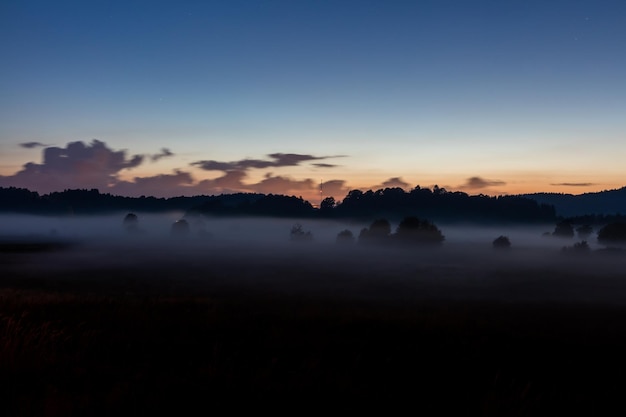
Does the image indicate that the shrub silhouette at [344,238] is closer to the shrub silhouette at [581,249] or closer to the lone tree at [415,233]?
the lone tree at [415,233]

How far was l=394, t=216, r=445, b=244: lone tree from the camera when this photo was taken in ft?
523

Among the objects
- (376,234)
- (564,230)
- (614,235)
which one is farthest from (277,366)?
(564,230)

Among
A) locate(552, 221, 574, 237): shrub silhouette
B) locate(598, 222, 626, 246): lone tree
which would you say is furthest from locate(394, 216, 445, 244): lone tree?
locate(598, 222, 626, 246): lone tree

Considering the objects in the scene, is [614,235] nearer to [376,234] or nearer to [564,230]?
[564,230]

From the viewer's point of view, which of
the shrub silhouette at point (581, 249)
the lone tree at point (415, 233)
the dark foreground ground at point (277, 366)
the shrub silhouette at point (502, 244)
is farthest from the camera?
the shrub silhouette at point (502, 244)

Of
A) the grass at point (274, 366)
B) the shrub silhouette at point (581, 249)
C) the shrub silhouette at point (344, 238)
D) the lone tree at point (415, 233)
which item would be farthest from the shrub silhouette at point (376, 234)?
the grass at point (274, 366)

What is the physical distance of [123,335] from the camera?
10438 mm

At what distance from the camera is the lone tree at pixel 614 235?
143 metres

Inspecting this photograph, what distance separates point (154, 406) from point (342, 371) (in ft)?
12.1

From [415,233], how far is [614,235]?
59172mm

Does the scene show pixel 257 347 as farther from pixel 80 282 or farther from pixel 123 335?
pixel 80 282

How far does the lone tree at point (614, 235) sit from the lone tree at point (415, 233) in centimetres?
4970

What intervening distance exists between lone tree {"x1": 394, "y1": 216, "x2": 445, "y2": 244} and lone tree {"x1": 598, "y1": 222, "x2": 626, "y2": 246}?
49704mm

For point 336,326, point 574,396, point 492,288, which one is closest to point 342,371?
point 574,396
